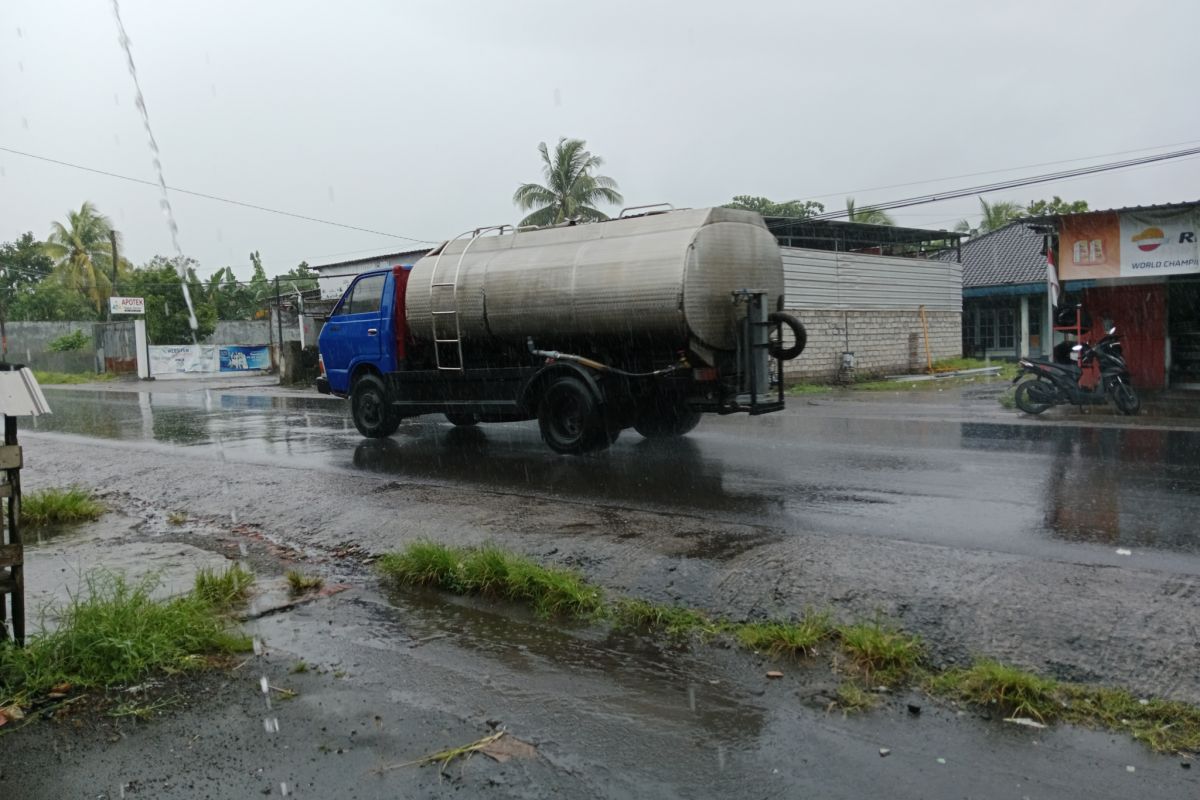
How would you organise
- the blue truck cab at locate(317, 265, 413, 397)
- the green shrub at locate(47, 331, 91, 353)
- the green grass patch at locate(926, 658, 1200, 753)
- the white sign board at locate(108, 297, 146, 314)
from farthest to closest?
the green shrub at locate(47, 331, 91, 353) < the white sign board at locate(108, 297, 146, 314) < the blue truck cab at locate(317, 265, 413, 397) < the green grass patch at locate(926, 658, 1200, 753)

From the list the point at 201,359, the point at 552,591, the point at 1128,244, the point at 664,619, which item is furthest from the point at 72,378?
the point at 664,619

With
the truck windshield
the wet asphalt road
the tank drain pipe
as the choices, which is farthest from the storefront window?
the truck windshield

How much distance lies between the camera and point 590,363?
10.8 m

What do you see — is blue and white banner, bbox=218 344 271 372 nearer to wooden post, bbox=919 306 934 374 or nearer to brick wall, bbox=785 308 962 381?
brick wall, bbox=785 308 962 381

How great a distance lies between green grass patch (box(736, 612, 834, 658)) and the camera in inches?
182

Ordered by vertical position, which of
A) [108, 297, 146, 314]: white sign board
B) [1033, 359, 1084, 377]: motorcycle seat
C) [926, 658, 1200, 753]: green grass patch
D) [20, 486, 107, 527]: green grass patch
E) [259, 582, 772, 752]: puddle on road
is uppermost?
[108, 297, 146, 314]: white sign board

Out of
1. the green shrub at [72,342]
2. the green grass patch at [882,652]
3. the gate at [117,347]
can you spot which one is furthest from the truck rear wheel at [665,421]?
the green shrub at [72,342]

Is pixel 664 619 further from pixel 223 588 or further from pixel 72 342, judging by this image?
pixel 72 342

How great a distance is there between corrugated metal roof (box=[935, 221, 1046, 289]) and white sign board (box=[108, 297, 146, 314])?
107ft

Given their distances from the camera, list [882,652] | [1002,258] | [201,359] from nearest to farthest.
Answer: [882,652]
[1002,258]
[201,359]

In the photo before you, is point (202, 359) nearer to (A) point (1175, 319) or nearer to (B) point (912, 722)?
(A) point (1175, 319)

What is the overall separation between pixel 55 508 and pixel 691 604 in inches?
260

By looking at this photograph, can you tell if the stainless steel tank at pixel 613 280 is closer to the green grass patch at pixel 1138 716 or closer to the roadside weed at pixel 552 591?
the roadside weed at pixel 552 591

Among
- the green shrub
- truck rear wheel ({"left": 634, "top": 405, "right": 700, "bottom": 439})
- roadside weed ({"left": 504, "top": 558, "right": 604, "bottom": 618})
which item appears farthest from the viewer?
the green shrub
